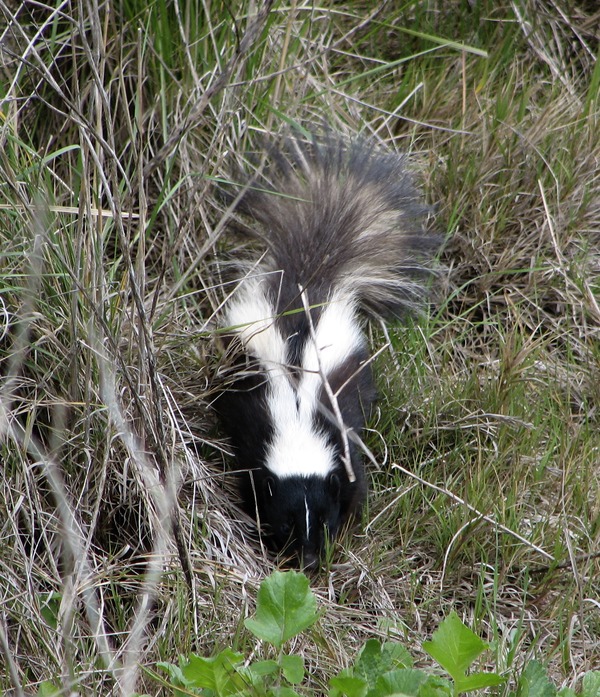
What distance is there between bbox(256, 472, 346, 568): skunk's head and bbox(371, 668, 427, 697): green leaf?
1110 millimetres

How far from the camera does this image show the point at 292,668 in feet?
8.48

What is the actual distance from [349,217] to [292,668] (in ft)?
7.31

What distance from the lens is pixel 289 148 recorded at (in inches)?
172

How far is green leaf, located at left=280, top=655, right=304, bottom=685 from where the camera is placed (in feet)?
8.43

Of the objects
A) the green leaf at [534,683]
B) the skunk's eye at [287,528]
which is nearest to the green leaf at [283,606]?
the green leaf at [534,683]

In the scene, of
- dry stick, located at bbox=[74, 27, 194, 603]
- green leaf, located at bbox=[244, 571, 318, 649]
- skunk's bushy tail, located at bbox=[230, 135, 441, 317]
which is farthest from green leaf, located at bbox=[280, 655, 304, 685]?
skunk's bushy tail, located at bbox=[230, 135, 441, 317]

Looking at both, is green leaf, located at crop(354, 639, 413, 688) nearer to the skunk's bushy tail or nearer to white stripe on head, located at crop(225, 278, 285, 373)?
white stripe on head, located at crop(225, 278, 285, 373)

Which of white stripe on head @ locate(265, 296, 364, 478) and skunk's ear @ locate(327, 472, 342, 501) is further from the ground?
white stripe on head @ locate(265, 296, 364, 478)

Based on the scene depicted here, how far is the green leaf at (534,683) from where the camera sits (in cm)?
264

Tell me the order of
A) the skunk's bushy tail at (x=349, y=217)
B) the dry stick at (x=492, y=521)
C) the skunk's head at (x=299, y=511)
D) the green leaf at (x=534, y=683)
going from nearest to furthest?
the green leaf at (x=534, y=683) → the dry stick at (x=492, y=521) → the skunk's head at (x=299, y=511) → the skunk's bushy tail at (x=349, y=217)

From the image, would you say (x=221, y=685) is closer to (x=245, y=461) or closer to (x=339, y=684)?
(x=339, y=684)

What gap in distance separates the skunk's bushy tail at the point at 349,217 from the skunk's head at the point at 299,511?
0.91 meters

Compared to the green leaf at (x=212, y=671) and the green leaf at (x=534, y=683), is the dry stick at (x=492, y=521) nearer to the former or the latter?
the green leaf at (x=534, y=683)

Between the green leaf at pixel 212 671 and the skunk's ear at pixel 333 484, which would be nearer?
the green leaf at pixel 212 671
